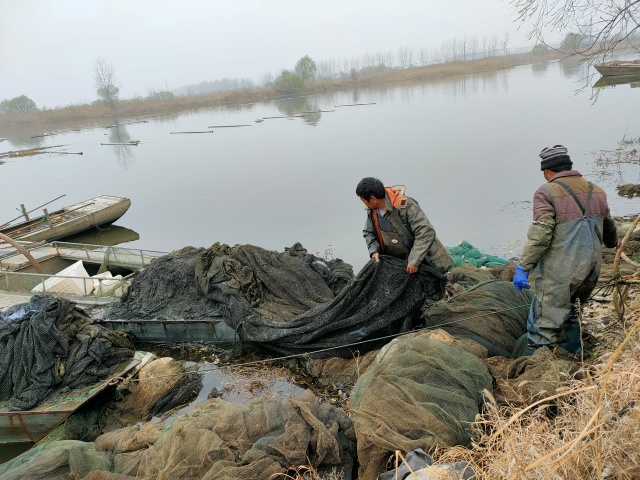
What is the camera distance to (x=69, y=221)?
14.9m

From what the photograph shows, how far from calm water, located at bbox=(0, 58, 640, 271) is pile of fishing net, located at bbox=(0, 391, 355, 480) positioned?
797 centimetres

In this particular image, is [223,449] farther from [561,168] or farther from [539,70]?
[539,70]

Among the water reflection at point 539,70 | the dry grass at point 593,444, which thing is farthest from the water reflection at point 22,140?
the water reflection at point 539,70

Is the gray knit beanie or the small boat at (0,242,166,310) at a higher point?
the gray knit beanie

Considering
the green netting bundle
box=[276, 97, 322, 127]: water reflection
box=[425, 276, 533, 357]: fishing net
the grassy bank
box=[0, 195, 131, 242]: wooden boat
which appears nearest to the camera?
box=[425, 276, 533, 357]: fishing net

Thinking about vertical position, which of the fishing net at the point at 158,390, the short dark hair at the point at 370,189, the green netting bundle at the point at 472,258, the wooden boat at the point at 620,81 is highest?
the short dark hair at the point at 370,189

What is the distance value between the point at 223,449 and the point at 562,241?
9.38ft

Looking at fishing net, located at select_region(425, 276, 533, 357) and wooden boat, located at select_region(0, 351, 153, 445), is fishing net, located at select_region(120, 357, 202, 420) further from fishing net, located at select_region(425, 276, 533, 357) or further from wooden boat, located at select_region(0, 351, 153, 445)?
fishing net, located at select_region(425, 276, 533, 357)

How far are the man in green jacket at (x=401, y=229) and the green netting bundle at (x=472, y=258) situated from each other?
3118 millimetres

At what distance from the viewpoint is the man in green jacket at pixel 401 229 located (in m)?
Result: 4.55

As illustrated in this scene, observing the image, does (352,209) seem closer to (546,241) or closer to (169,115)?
(546,241)

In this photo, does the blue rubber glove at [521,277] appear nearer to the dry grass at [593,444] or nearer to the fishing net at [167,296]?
the dry grass at [593,444]

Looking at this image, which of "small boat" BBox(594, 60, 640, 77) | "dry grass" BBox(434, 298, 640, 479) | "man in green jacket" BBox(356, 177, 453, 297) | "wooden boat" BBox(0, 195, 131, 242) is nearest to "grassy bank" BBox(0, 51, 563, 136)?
"small boat" BBox(594, 60, 640, 77)

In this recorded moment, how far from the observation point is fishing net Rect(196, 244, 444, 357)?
504 centimetres
